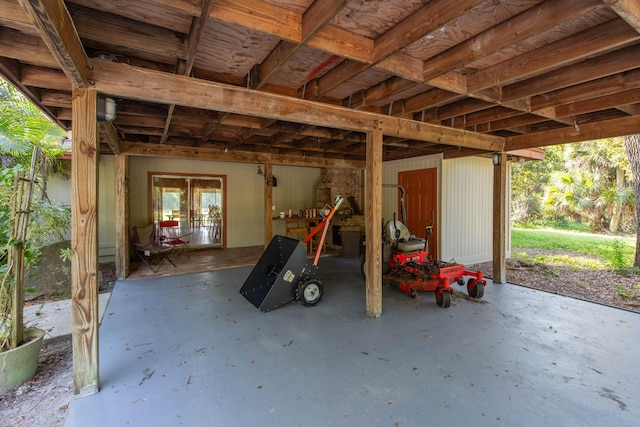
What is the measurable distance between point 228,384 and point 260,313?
4.71ft

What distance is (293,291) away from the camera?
12.9 ft

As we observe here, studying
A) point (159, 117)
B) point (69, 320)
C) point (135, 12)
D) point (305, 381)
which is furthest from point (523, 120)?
point (69, 320)

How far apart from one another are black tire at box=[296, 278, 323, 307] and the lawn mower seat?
157 centimetres

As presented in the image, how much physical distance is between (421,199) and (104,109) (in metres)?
5.96

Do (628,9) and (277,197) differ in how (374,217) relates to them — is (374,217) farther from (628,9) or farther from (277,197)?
(277,197)

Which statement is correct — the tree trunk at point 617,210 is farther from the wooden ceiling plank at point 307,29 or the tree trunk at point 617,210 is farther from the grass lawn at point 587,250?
the wooden ceiling plank at point 307,29

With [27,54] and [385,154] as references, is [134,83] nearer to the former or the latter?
[27,54]

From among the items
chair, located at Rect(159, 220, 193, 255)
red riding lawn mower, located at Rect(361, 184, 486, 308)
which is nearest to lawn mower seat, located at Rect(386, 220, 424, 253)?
red riding lawn mower, located at Rect(361, 184, 486, 308)

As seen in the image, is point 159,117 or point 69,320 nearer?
point 69,320

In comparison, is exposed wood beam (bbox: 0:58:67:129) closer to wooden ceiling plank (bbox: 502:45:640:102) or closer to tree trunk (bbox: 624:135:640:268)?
wooden ceiling plank (bbox: 502:45:640:102)

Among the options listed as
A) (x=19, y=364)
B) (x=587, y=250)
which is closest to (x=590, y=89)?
(x=19, y=364)

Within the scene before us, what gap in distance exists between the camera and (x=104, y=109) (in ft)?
7.73

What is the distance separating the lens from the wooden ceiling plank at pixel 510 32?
1690 mm

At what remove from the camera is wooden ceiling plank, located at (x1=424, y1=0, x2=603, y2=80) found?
5.55 ft
